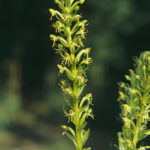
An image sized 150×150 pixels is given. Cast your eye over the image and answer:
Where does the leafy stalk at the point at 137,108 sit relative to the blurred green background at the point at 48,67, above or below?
below

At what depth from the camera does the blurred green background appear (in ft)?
82.9

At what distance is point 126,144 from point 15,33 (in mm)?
28757

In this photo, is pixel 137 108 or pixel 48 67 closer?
pixel 137 108

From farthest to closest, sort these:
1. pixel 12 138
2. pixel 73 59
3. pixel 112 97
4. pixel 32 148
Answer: pixel 112 97 < pixel 12 138 < pixel 32 148 < pixel 73 59

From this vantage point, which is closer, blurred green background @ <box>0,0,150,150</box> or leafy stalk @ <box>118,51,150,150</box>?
leafy stalk @ <box>118,51,150,150</box>

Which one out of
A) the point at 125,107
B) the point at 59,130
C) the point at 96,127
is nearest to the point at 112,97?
the point at 96,127

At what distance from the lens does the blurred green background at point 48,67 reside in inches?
995

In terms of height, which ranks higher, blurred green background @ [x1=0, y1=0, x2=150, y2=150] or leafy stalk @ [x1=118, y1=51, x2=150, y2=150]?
blurred green background @ [x1=0, y1=0, x2=150, y2=150]

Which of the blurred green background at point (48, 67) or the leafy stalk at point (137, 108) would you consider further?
the blurred green background at point (48, 67)

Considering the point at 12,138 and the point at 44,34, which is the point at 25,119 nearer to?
the point at 12,138

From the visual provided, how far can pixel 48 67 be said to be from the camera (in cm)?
3400

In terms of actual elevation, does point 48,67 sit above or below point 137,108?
above

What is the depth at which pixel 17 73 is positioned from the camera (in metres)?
33.2

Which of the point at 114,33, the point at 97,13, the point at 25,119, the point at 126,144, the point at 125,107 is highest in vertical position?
the point at 97,13
